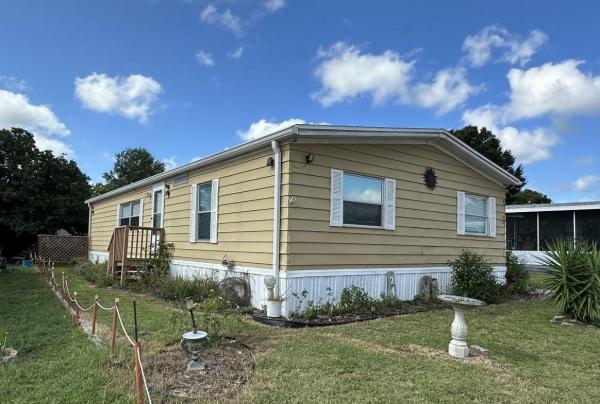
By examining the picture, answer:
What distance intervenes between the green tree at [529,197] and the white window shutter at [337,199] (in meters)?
35.7

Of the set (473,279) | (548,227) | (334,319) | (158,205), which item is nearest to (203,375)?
(334,319)

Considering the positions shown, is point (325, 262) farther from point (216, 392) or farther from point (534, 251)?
point (534, 251)

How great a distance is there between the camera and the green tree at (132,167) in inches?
1885

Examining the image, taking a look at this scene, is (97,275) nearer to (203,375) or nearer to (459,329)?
(203,375)

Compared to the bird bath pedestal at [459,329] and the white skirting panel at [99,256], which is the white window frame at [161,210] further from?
the bird bath pedestal at [459,329]

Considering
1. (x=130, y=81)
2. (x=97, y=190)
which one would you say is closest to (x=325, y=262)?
(x=130, y=81)

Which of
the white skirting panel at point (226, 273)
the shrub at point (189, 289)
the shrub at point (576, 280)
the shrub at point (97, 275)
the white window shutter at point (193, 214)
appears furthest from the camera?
the shrub at point (97, 275)

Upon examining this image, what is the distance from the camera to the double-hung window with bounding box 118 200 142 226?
1425 centimetres

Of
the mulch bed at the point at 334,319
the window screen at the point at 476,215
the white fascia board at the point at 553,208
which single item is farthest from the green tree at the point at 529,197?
the mulch bed at the point at 334,319

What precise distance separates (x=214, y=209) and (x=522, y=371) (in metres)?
6.39

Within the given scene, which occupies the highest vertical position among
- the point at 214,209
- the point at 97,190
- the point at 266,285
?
the point at 97,190

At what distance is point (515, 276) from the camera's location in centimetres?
1173

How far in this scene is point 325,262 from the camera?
7617 millimetres

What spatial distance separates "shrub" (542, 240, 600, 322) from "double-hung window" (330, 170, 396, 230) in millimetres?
2791
